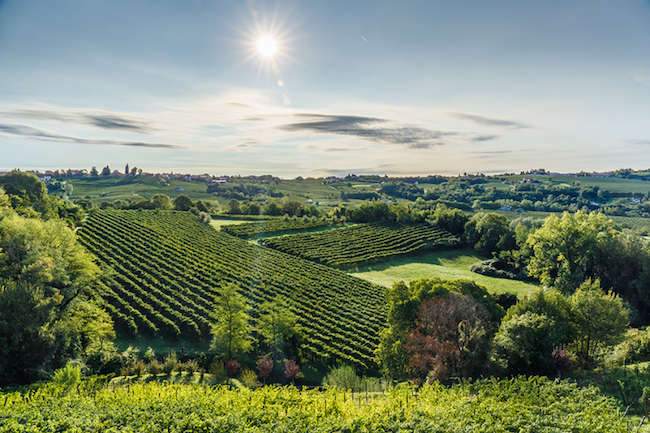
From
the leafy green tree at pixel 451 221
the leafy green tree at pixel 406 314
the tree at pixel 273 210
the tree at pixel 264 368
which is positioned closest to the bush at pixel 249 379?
the tree at pixel 264 368

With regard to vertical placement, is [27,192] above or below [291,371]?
above

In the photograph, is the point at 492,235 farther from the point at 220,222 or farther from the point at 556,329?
the point at 220,222

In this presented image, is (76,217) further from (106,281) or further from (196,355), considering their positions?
(196,355)

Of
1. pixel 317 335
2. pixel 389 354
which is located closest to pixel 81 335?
pixel 317 335

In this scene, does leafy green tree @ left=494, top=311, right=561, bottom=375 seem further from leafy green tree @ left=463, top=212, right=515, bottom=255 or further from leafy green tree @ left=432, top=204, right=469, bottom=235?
leafy green tree @ left=432, top=204, right=469, bottom=235

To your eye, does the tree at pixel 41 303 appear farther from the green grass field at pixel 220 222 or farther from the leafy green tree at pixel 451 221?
the leafy green tree at pixel 451 221

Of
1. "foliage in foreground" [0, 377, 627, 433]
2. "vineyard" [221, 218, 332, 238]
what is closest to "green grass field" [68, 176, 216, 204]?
"vineyard" [221, 218, 332, 238]

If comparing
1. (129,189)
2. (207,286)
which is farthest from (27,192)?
(129,189)
